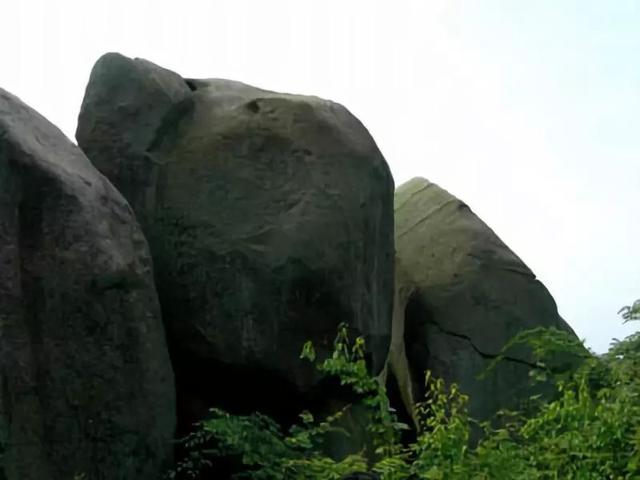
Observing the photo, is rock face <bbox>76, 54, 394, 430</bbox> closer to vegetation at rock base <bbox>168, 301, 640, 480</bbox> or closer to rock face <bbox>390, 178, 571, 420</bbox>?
vegetation at rock base <bbox>168, 301, 640, 480</bbox>

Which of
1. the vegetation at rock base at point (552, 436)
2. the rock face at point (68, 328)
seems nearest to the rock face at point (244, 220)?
the rock face at point (68, 328)

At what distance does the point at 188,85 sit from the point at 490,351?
329 centimetres

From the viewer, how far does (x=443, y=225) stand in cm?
970

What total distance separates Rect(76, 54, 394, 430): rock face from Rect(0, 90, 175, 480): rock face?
0.81 m

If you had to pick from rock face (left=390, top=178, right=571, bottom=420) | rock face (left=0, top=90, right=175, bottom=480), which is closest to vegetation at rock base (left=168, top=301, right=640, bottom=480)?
rock face (left=0, top=90, right=175, bottom=480)

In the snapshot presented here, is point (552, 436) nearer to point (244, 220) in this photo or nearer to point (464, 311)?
point (244, 220)

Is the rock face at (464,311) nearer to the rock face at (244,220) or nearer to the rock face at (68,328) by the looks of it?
the rock face at (244,220)

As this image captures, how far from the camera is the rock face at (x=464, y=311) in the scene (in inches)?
349

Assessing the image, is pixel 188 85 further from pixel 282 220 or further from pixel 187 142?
pixel 282 220

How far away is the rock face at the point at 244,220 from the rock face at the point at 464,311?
6.07 ft

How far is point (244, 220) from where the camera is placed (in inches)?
261

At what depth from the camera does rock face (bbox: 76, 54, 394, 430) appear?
6.55 metres

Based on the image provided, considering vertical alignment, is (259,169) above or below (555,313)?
above

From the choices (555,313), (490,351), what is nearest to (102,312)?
(490,351)
